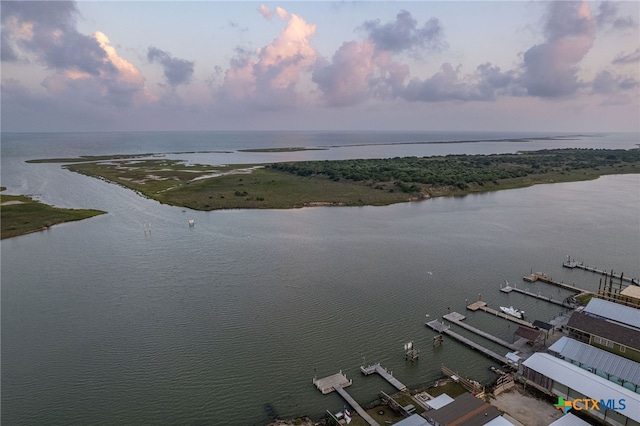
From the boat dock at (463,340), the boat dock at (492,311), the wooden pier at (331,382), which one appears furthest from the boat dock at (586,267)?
the wooden pier at (331,382)

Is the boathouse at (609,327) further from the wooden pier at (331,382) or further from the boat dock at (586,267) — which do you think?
the wooden pier at (331,382)

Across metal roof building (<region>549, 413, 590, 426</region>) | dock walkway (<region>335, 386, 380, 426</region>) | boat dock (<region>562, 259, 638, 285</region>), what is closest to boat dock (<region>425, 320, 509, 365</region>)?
metal roof building (<region>549, 413, 590, 426</region>)

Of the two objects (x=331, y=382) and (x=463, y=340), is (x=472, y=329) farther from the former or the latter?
(x=331, y=382)

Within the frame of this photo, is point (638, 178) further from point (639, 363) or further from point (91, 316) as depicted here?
point (91, 316)

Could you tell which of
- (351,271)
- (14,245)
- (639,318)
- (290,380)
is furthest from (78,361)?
(639,318)

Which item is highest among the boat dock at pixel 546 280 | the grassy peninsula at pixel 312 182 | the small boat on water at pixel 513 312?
the grassy peninsula at pixel 312 182

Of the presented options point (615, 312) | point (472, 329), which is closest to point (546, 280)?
point (615, 312)
